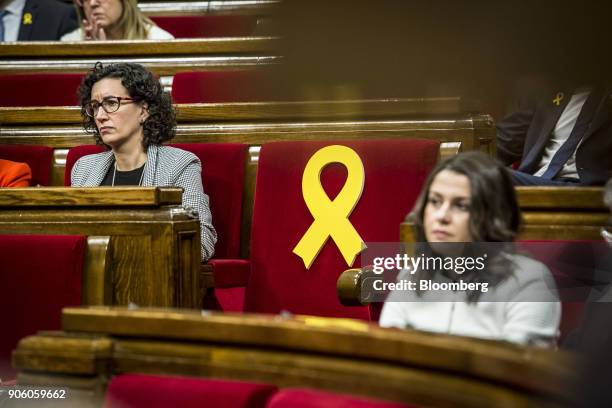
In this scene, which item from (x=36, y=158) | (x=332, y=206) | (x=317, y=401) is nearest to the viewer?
(x=317, y=401)

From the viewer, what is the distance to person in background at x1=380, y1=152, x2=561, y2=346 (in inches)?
19.9

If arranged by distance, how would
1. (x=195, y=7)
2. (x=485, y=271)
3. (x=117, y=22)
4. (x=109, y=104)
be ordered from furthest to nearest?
1. (x=195, y=7)
2. (x=117, y=22)
3. (x=109, y=104)
4. (x=485, y=271)

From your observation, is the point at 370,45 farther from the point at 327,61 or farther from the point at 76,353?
the point at 76,353

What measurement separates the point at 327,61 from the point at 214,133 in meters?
1.04

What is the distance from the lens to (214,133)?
118 cm

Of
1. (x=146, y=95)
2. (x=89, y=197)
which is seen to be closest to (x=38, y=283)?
(x=89, y=197)

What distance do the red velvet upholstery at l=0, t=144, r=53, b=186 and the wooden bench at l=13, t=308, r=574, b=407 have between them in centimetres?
76

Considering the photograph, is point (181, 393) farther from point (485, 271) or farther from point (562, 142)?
point (562, 142)

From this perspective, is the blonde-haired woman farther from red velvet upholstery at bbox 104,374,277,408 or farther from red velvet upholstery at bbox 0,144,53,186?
red velvet upholstery at bbox 104,374,277,408

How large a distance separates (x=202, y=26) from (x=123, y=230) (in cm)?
123

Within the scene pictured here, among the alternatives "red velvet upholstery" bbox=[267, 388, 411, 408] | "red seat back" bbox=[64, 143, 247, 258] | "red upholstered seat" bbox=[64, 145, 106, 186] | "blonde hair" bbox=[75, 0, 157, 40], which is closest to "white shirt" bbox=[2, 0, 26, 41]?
"blonde hair" bbox=[75, 0, 157, 40]

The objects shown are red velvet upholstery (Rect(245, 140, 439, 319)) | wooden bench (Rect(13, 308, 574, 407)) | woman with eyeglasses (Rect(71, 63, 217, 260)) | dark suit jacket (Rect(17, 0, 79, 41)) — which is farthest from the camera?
dark suit jacket (Rect(17, 0, 79, 41))

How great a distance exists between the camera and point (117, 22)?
1.66 meters

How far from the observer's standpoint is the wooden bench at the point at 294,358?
1.18 feet
